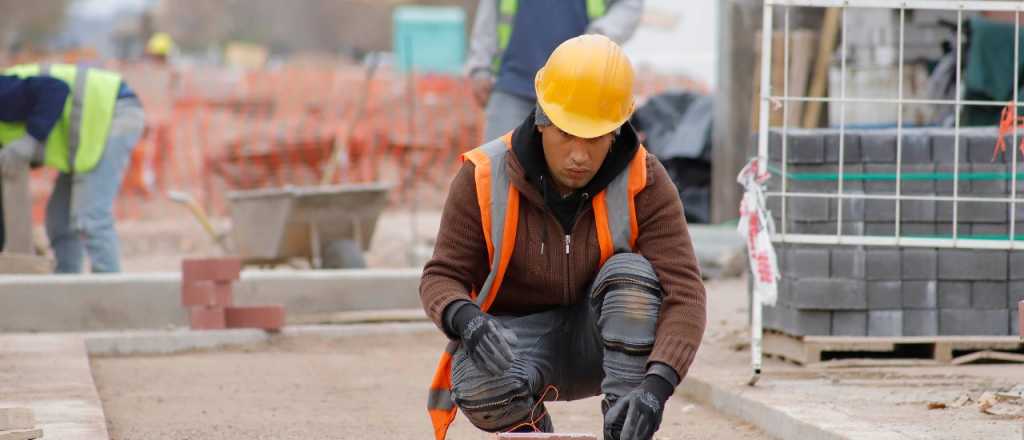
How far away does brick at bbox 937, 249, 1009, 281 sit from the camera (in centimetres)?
638

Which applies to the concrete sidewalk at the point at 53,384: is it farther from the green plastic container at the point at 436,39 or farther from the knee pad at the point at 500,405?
the green plastic container at the point at 436,39

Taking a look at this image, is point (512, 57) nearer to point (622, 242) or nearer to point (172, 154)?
point (622, 242)

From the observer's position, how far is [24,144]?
9.37m

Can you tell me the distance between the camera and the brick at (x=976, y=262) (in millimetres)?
6375

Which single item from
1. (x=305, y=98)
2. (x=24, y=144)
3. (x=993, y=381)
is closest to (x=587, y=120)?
(x=993, y=381)

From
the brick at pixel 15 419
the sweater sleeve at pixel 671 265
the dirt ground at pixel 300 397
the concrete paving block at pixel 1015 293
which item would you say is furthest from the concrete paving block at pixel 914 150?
the brick at pixel 15 419

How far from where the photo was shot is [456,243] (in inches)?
174

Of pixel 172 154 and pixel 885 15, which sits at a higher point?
pixel 885 15

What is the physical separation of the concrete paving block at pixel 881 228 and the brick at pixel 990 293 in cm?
38

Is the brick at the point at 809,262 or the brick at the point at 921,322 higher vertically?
the brick at the point at 809,262

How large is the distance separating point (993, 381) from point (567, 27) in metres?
2.96

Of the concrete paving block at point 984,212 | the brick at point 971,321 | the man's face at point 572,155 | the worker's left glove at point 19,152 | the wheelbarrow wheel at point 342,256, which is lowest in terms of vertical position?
the wheelbarrow wheel at point 342,256

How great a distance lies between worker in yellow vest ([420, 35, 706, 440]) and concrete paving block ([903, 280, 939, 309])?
2.26 metres

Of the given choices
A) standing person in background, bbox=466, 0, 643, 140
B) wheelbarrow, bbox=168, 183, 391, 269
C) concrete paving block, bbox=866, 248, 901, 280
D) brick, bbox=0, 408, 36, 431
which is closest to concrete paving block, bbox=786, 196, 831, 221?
concrete paving block, bbox=866, 248, 901, 280
